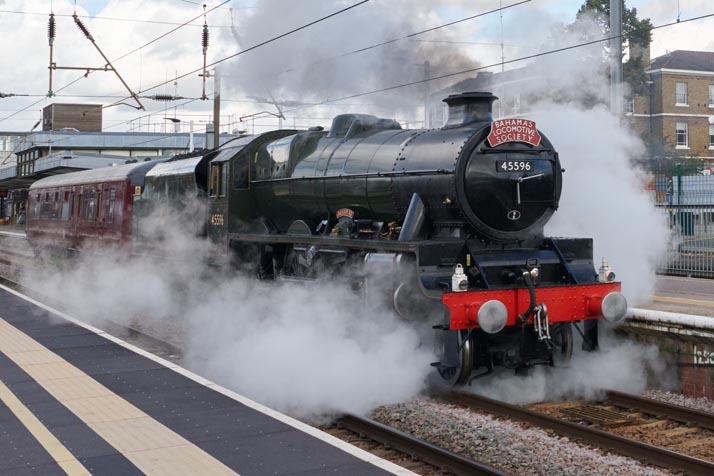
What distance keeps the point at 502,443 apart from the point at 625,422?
1.61 m

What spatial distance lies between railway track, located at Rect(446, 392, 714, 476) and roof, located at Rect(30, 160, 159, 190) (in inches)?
392

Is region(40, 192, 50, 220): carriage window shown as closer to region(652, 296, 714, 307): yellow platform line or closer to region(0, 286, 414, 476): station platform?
region(0, 286, 414, 476): station platform

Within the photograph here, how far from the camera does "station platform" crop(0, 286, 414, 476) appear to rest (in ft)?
16.5

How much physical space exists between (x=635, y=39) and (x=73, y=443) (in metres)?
32.1

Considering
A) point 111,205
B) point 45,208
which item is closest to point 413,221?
point 111,205

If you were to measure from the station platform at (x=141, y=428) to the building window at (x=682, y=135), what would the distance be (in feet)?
120

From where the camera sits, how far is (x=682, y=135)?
39.6 m

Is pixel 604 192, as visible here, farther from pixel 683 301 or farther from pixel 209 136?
pixel 209 136

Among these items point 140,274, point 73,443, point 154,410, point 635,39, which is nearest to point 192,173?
point 140,274

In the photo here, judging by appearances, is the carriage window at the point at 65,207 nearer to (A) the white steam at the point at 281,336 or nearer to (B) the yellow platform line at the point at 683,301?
(A) the white steam at the point at 281,336

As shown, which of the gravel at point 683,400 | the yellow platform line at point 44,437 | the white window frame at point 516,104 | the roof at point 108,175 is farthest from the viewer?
the roof at point 108,175

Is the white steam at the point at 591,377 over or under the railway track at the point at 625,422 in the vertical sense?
over

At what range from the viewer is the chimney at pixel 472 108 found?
7.98 meters

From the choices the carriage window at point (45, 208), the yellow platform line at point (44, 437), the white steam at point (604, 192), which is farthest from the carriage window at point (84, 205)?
the white steam at point (604, 192)
